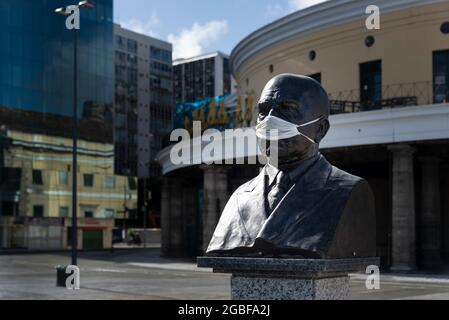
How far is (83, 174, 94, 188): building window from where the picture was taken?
75.4m

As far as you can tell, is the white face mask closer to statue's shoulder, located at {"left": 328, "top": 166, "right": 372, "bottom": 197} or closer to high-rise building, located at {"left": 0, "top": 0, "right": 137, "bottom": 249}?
statue's shoulder, located at {"left": 328, "top": 166, "right": 372, "bottom": 197}

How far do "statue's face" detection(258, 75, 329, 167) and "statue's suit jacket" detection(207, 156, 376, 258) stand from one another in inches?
11.3

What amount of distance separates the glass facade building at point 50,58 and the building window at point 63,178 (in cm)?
611

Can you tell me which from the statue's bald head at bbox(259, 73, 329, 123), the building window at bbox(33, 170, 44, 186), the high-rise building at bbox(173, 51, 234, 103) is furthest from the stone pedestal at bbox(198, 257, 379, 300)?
the high-rise building at bbox(173, 51, 234, 103)

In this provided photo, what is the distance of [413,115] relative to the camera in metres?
29.6

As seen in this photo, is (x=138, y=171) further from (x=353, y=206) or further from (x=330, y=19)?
(x=353, y=206)

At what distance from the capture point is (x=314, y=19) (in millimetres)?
38750

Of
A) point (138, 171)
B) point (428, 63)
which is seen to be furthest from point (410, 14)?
point (138, 171)

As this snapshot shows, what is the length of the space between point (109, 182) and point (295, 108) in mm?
71323

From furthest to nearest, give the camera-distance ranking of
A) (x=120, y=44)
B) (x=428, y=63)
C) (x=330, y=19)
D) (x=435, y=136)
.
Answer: (x=120, y=44) → (x=330, y=19) → (x=428, y=63) → (x=435, y=136)

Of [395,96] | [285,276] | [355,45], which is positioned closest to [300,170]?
[285,276]

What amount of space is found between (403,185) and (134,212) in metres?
54.5

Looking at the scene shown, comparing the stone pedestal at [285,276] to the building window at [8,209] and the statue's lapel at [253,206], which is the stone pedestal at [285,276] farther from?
the building window at [8,209]

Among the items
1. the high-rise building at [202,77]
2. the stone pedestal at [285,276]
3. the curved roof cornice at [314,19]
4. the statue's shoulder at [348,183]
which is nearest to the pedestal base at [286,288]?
the stone pedestal at [285,276]
